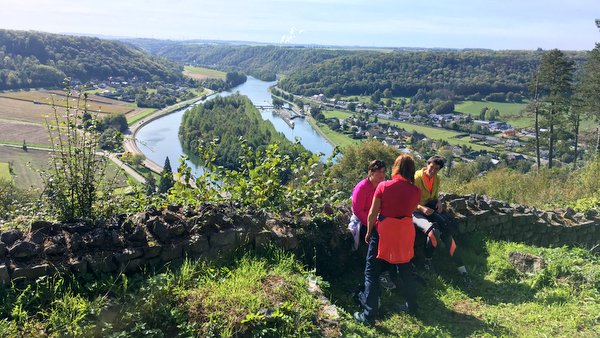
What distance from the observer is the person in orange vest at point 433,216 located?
5.37m

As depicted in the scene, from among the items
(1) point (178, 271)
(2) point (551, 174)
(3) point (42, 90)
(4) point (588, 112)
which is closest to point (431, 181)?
(1) point (178, 271)

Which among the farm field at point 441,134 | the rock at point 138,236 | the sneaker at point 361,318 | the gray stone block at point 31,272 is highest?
the rock at point 138,236

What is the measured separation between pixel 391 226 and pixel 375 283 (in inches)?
23.2

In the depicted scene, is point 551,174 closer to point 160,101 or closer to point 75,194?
point 75,194

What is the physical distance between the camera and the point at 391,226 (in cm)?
409

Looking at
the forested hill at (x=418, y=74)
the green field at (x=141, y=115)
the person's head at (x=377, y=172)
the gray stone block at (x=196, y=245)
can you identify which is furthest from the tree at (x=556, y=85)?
the forested hill at (x=418, y=74)

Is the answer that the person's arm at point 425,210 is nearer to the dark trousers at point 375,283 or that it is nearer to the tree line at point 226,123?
the dark trousers at point 375,283

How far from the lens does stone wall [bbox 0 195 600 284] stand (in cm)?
352

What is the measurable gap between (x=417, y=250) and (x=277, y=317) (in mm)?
2636

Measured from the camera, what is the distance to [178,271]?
3.89 meters

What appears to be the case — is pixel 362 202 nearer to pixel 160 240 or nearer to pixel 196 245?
pixel 196 245

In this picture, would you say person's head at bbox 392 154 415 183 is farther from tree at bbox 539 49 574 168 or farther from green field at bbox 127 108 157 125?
green field at bbox 127 108 157 125

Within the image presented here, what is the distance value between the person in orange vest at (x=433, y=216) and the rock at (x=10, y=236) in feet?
14.1

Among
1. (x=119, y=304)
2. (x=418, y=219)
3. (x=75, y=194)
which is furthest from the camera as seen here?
(x=418, y=219)
